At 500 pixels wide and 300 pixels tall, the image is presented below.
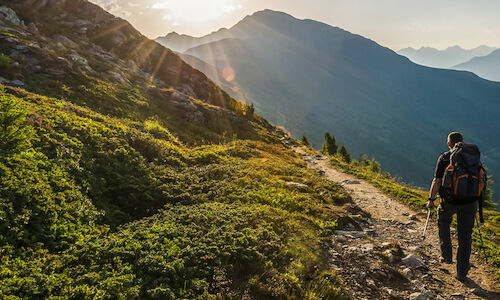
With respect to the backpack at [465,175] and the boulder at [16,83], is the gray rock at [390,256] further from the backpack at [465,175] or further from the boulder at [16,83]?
the boulder at [16,83]

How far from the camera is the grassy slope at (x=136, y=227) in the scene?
5.81 m

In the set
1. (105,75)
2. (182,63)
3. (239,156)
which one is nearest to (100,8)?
(182,63)

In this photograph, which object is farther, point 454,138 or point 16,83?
point 16,83

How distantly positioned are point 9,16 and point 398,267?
171 ft

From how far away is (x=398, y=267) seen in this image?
26.9 feet

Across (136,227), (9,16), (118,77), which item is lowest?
(136,227)

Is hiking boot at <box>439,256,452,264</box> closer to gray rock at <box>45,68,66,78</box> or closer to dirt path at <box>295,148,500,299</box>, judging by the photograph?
dirt path at <box>295,148,500,299</box>

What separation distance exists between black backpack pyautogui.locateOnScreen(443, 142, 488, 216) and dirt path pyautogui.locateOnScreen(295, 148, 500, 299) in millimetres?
2512

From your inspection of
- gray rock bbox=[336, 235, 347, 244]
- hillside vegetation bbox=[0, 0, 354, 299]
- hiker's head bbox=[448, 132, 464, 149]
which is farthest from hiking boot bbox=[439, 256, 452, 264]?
hiker's head bbox=[448, 132, 464, 149]

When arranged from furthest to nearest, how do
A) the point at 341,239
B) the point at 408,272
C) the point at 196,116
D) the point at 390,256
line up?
1. the point at 196,116
2. the point at 341,239
3. the point at 390,256
4. the point at 408,272

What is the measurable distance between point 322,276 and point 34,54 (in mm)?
32793

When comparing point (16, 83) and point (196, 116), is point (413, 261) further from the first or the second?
point (196, 116)

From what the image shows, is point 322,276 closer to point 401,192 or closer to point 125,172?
point 125,172

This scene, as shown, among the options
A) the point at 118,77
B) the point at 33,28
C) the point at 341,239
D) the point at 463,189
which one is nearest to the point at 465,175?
the point at 463,189
